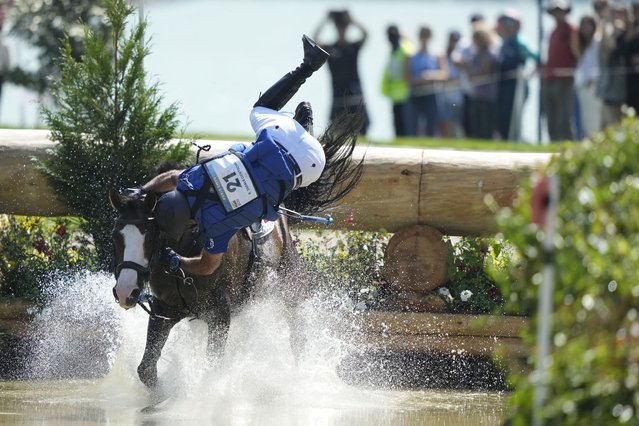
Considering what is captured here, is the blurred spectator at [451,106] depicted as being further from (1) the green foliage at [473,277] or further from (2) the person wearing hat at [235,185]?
(2) the person wearing hat at [235,185]

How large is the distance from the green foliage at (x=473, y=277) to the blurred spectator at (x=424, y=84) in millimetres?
7114

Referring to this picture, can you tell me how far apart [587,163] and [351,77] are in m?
11.0

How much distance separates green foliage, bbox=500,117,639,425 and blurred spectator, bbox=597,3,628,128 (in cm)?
947

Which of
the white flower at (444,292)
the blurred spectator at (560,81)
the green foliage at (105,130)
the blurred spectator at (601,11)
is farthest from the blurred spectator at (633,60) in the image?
the green foliage at (105,130)

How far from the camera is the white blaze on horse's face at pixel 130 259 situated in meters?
6.85

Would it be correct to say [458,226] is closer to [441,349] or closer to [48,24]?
[441,349]

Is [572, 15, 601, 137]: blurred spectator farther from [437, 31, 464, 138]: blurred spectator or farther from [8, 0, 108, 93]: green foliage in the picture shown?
[8, 0, 108, 93]: green foliage

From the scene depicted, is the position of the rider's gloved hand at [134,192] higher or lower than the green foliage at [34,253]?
higher

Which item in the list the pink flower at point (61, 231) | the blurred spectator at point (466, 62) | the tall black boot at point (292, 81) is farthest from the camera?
the blurred spectator at point (466, 62)

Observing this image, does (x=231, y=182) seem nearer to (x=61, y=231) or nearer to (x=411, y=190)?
(x=411, y=190)

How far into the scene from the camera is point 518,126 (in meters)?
14.8

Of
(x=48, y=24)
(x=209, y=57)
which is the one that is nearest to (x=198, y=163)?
(x=48, y=24)

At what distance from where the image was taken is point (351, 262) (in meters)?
9.14

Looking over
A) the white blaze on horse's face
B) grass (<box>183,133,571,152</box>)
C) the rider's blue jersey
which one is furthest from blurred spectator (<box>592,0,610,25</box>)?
Answer: the white blaze on horse's face
